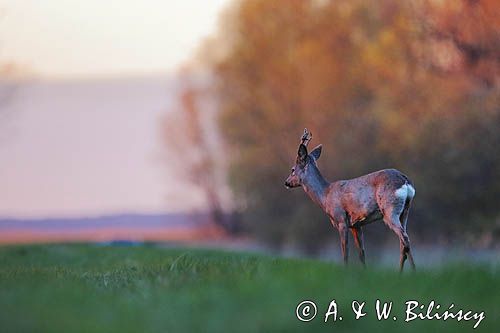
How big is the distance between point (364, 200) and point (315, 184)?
1467 mm

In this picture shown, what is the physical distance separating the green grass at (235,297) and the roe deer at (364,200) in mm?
2300

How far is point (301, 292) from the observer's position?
31.8ft

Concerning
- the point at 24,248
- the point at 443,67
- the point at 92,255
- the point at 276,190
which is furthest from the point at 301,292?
the point at 276,190

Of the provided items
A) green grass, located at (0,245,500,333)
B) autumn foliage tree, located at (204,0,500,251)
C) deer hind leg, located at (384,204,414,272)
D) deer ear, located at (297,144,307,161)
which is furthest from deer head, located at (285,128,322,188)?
autumn foliage tree, located at (204,0,500,251)

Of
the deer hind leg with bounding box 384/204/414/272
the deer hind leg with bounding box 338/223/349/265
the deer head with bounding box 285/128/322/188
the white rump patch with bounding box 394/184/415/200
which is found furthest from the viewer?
the deer head with bounding box 285/128/322/188

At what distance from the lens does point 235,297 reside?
934 centimetres

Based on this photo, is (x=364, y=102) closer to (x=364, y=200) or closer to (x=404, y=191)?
(x=364, y=200)

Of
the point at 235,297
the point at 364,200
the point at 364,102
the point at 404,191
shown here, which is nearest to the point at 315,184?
the point at 364,200

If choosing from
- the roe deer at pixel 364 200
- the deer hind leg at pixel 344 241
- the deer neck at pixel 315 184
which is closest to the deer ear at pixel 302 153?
the roe deer at pixel 364 200

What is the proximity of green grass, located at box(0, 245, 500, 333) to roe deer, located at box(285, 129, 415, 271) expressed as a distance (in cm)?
230

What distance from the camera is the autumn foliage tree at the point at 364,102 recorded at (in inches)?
1364

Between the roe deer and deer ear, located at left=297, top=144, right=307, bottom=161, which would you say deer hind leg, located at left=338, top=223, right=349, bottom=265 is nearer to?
the roe deer

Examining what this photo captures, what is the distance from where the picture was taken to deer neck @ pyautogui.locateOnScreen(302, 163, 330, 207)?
53.7 ft

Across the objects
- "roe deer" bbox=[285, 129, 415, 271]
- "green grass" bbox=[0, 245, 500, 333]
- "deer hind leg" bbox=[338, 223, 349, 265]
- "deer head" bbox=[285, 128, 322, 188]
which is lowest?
"green grass" bbox=[0, 245, 500, 333]
